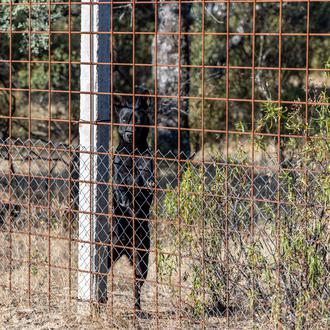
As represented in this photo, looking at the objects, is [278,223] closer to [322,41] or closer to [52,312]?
[52,312]

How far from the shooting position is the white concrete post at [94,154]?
6.58 meters

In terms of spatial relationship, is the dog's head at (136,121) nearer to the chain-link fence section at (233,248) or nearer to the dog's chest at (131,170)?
the dog's chest at (131,170)

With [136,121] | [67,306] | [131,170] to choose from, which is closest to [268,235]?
[131,170]

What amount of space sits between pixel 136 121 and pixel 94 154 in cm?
54

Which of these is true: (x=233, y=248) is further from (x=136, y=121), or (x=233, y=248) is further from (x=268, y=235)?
(x=136, y=121)

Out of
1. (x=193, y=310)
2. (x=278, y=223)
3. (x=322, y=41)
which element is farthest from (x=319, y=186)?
(x=322, y=41)

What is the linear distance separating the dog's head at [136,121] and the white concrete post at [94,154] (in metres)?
0.15

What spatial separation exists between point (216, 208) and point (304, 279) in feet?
2.68

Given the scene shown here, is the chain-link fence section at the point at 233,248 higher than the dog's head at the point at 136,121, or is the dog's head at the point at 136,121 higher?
the dog's head at the point at 136,121

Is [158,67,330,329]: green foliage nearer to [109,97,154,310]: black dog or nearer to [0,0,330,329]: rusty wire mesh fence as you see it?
[0,0,330,329]: rusty wire mesh fence

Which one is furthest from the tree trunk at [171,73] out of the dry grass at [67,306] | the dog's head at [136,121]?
the dog's head at [136,121]

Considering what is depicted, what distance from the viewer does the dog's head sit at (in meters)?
6.75

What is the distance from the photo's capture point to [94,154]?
651 cm

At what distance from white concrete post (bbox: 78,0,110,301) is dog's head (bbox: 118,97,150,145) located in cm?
15
